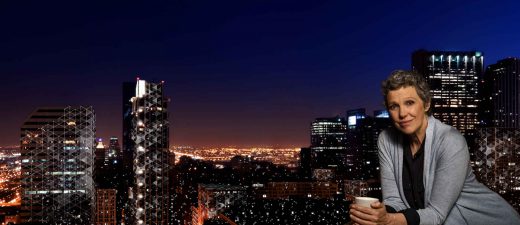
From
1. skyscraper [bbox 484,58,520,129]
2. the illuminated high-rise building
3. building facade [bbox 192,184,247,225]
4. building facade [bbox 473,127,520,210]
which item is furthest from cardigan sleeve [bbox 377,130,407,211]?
skyscraper [bbox 484,58,520,129]

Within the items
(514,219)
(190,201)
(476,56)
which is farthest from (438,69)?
(514,219)

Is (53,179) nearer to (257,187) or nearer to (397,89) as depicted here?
(257,187)

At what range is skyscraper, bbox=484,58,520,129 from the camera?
60969mm

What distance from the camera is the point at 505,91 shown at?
201 feet

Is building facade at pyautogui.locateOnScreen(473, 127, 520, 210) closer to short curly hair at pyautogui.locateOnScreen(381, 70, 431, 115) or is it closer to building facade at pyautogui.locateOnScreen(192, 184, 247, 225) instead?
building facade at pyautogui.locateOnScreen(192, 184, 247, 225)

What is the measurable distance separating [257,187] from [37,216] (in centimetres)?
1853

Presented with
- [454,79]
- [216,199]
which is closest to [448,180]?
[216,199]

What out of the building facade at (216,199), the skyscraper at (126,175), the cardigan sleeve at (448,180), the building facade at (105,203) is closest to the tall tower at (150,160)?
the skyscraper at (126,175)

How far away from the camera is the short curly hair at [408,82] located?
1.45m

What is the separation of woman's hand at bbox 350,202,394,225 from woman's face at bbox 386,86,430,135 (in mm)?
300

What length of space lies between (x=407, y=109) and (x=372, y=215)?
0.35 meters

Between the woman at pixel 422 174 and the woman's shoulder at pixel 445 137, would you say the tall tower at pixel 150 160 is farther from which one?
the woman's shoulder at pixel 445 137

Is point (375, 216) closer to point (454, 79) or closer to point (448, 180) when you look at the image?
point (448, 180)

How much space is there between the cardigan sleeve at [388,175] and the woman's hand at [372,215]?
0.28 meters
